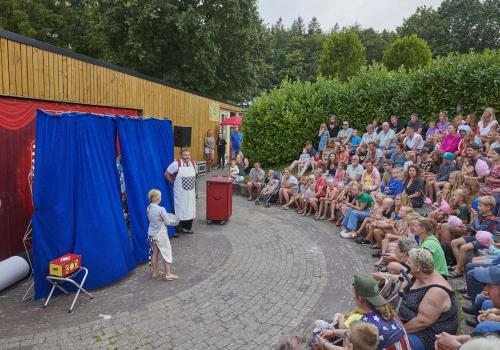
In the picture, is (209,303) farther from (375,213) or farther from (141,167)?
(375,213)

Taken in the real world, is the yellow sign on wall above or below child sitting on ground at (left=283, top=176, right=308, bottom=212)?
above

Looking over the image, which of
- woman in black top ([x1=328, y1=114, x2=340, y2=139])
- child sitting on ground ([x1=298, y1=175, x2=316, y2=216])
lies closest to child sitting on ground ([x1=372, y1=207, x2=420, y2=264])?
child sitting on ground ([x1=298, y1=175, x2=316, y2=216])

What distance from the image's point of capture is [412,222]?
510 cm

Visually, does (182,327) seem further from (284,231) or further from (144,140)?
(284,231)

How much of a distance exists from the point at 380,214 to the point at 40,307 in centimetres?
685

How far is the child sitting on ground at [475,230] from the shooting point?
5.72m

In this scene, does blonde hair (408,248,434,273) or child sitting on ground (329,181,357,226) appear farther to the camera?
child sitting on ground (329,181,357,226)

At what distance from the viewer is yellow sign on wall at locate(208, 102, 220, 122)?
63.8ft

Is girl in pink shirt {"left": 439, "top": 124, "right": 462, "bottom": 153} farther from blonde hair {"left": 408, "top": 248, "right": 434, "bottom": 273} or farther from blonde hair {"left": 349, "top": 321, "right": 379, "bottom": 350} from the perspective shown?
blonde hair {"left": 349, "top": 321, "right": 379, "bottom": 350}

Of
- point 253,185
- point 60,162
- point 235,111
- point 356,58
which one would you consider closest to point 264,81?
point 356,58

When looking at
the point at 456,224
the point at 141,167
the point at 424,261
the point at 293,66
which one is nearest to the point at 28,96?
the point at 141,167

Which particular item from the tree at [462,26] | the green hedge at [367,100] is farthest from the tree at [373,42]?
the green hedge at [367,100]

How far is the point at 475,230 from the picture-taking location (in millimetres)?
5957

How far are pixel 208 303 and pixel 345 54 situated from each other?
31571 millimetres
